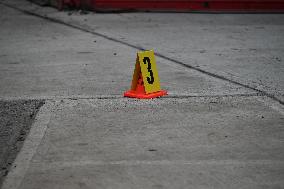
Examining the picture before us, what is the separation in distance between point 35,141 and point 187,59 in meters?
4.10

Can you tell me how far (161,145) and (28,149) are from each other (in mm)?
1022

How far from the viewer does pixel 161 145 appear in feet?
13.7

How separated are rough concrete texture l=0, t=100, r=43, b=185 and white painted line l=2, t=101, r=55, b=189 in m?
0.04

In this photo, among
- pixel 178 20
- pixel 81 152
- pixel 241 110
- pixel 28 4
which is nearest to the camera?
pixel 81 152

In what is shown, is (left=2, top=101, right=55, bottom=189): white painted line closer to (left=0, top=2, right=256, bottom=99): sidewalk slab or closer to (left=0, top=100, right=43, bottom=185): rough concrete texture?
(left=0, top=100, right=43, bottom=185): rough concrete texture

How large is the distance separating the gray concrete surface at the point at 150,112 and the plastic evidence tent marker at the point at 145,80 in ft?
0.48

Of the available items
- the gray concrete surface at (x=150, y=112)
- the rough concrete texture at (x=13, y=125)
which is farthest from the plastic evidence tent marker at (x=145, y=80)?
the rough concrete texture at (x=13, y=125)

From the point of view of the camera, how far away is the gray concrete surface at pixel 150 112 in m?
3.61

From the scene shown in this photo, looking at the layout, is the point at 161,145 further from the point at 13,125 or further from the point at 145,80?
the point at 145,80

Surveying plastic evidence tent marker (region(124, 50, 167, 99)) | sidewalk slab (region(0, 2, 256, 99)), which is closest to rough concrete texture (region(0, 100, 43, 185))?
sidewalk slab (region(0, 2, 256, 99))

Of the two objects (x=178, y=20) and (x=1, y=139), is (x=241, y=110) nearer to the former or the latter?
(x=1, y=139)

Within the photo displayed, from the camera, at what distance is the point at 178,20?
13133 millimetres

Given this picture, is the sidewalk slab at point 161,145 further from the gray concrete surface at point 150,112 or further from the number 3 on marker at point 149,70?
the number 3 on marker at point 149,70

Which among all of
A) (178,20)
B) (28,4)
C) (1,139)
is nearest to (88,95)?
(1,139)
